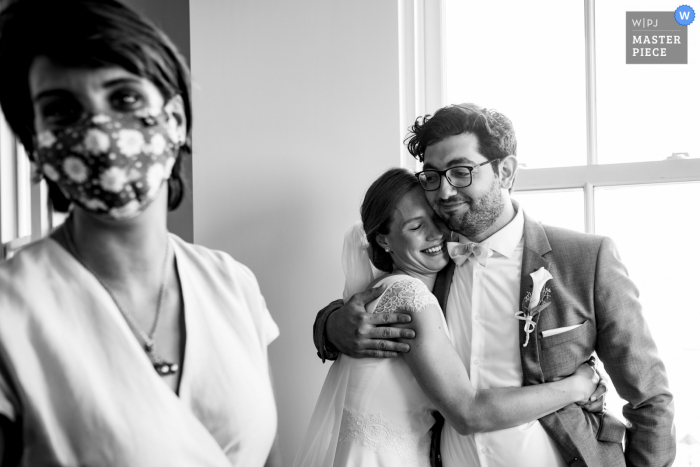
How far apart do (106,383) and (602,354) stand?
1520mm

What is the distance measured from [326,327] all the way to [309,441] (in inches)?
14.4

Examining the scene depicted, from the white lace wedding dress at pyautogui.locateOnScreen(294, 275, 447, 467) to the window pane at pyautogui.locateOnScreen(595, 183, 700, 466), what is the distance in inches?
38.1

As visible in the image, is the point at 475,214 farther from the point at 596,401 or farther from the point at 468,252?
the point at 596,401

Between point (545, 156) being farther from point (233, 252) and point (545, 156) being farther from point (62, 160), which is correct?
point (62, 160)

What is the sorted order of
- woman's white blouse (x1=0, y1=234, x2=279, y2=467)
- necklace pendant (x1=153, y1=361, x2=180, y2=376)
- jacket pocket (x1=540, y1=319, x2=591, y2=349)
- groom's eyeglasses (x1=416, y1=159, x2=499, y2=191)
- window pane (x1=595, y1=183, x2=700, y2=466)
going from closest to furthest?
1. woman's white blouse (x1=0, y1=234, x2=279, y2=467)
2. necklace pendant (x1=153, y1=361, x2=180, y2=376)
3. jacket pocket (x1=540, y1=319, x2=591, y2=349)
4. groom's eyeglasses (x1=416, y1=159, x2=499, y2=191)
5. window pane (x1=595, y1=183, x2=700, y2=466)

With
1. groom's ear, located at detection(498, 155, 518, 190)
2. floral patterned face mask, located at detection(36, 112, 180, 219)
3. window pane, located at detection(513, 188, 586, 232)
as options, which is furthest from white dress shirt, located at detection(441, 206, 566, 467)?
floral patterned face mask, located at detection(36, 112, 180, 219)

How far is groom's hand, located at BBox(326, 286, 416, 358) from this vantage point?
1839mm

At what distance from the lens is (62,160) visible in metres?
0.90

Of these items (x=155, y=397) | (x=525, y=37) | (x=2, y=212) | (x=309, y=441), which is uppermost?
(x=525, y=37)

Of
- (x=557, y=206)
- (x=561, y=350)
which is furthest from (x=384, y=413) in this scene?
(x=557, y=206)

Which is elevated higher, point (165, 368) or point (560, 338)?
point (165, 368)

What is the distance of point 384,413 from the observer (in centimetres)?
188

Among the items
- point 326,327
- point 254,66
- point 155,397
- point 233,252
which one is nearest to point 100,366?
point 155,397

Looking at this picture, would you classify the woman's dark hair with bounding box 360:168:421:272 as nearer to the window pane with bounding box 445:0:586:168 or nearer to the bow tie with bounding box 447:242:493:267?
the bow tie with bounding box 447:242:493:267
